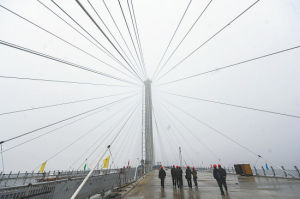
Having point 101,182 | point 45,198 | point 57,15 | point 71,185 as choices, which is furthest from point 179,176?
point 57,15

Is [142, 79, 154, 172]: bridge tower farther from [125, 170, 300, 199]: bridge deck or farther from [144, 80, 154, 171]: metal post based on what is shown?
[125, 170, 300, 199]: bridge deck

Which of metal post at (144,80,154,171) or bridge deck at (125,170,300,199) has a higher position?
metal post at (144,80,154,171)

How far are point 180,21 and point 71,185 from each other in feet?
36.9

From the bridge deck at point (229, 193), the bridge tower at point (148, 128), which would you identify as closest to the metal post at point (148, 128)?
the bridge tower at point (148, 128)

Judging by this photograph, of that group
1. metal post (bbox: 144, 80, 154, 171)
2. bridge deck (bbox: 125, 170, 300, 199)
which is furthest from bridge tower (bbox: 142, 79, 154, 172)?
bridge deck (bbox: 125, 170, 300, 199)

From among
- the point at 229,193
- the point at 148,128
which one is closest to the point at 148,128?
the point at 148,128

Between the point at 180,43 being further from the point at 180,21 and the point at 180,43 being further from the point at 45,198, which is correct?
the point at 45,198

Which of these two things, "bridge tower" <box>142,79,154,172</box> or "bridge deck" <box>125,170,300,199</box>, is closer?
"bridge deck" <box>125,170,300,199</box>

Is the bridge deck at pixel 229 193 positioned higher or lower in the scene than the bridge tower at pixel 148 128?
lower

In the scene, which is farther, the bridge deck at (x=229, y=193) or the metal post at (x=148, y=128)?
the metal post at (x=148, y=128)

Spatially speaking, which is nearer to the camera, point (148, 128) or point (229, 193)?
point (229, 193)

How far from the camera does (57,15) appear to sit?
6352 millimetres

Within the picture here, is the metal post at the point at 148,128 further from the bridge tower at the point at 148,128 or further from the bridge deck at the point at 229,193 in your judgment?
the bridge deck at the point at 229,193

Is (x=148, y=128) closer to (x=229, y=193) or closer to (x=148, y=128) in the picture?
(x=148, y=128)
